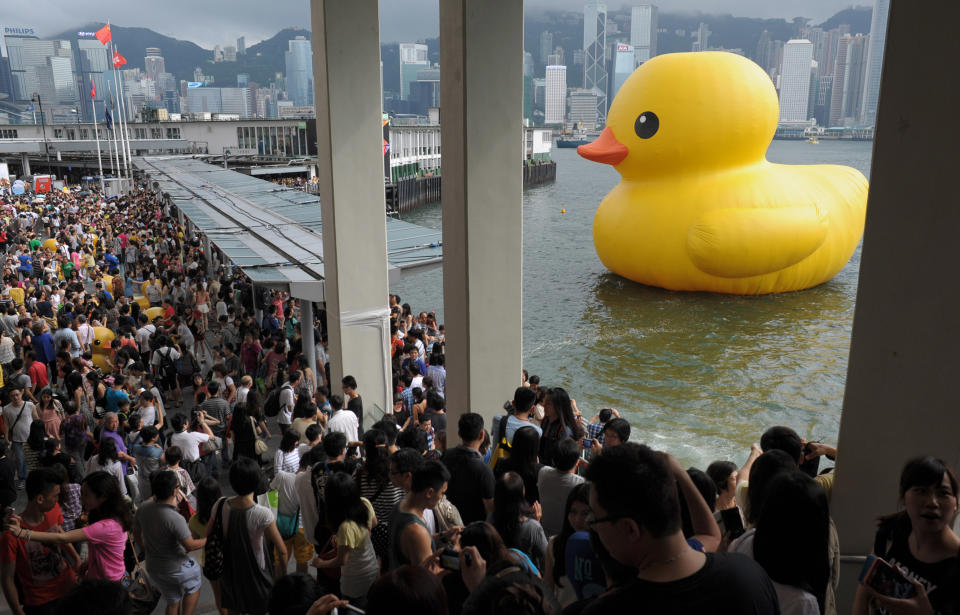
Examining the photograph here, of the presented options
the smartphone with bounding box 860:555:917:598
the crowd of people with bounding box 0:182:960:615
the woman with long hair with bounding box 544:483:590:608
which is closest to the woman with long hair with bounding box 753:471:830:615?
the crowd of people with bounding box 0:182:960:615

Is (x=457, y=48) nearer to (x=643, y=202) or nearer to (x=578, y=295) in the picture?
(x=643, y=202)

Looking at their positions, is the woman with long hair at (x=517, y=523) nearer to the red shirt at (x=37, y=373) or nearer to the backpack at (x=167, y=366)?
the backpack at (x=167, y=366)

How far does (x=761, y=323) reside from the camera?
1650 cm

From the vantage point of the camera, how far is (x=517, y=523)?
9.76 ft

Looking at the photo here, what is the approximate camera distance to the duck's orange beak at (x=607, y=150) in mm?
16203

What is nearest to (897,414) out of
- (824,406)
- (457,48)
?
(457,48)

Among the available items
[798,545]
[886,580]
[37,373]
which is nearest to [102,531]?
[798,545]

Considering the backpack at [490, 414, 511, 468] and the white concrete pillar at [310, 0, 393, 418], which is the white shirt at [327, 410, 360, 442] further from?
the backpack at [490, 414, 511, 468]

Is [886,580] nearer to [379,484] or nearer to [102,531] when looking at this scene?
[379,484]

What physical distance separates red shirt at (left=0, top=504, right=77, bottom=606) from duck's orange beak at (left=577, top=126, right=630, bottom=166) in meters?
14.0

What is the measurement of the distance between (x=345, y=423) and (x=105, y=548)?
7.56 ft

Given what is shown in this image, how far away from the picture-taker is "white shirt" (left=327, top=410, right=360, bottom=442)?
5.67 metres

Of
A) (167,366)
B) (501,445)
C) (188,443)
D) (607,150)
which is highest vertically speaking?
(607,150)

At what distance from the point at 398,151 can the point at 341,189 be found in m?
47.9
